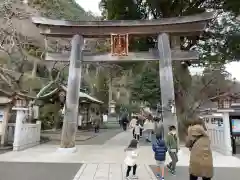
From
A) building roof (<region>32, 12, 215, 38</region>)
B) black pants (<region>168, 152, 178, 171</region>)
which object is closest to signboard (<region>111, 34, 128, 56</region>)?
building roof (<region>32, 12, 215, 38</region>)

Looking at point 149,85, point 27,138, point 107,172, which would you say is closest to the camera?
point 107,172

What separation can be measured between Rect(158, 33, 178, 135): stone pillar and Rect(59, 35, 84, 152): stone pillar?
4111mm

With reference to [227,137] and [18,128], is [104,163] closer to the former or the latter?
[18,128]

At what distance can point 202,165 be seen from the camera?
3.90 meters

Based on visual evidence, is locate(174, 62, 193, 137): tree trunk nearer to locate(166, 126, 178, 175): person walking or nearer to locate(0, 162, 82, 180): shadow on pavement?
locate(166, 126, 178, 175): person walking

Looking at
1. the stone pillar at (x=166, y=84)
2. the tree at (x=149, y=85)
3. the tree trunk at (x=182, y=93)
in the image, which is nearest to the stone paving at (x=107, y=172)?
the stone pillar at (x=166, y=84)

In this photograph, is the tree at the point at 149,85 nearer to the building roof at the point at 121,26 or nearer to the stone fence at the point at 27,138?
the building roof at the point at 121,26

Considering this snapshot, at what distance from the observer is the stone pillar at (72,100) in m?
10.1

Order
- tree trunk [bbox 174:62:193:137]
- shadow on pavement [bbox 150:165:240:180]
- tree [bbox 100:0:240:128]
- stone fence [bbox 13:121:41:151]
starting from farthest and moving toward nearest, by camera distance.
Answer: tree trunk [bbox 174:62:193:137]
tree [bbox 100:0:240:128]
stone fence [bbox 13:121:41:151]
shadow on pavement [bbox 150:165:240:180]

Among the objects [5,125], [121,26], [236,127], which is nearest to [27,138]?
[5,125]

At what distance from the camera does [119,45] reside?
1160 cm

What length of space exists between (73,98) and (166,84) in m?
4.49

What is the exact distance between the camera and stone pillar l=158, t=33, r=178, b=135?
33.0 feet

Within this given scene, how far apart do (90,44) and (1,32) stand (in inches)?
336
